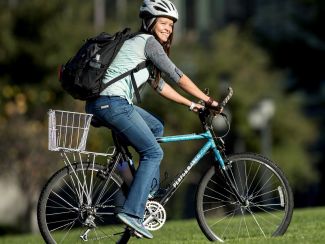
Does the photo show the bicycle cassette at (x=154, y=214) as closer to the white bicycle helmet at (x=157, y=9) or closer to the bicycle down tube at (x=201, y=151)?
the bicycle down tube at (x=201, y=151)

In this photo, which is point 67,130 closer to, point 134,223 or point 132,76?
A: point 132,76

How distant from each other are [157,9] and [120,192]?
4.56 ft

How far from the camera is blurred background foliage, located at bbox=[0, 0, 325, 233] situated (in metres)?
31.4

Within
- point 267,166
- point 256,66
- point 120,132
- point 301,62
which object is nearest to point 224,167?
point 267,166

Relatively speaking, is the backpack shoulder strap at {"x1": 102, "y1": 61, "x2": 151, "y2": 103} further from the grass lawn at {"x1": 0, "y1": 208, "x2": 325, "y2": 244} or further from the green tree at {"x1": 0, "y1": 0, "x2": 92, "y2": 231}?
the green tree at {"x1": 0, "y1": 0, "x2": 92, "y2": 231}

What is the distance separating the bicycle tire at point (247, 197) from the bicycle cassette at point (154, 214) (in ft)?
1.01

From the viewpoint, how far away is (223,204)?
372 inches

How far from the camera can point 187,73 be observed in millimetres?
39562

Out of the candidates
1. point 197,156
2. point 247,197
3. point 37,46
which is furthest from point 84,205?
point 37,46

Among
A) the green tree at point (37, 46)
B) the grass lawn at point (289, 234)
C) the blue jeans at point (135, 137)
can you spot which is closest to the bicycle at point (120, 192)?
the blue jeans at point (135, 137)

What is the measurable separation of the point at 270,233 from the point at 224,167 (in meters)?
0.66

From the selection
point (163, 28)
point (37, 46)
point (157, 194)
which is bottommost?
point (37, 46)

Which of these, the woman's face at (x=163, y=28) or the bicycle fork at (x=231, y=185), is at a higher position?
the woman's face at (x=163, y=28)

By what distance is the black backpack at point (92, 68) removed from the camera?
28.3 feet
